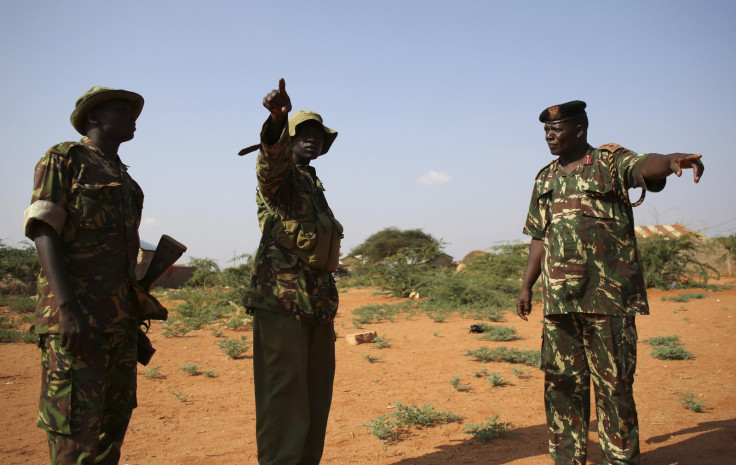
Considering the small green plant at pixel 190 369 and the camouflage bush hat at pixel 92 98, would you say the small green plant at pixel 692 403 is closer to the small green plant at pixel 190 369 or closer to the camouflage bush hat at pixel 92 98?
the camouflage bush hat at pixel 92 98

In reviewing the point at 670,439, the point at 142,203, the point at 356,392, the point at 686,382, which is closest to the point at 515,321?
the point at 686,382

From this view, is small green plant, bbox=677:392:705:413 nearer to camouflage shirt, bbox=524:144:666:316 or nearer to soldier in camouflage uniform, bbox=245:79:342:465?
camouflage shirt, bbox=524:144:666:316

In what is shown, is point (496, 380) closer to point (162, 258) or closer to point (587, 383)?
point (587, 383)

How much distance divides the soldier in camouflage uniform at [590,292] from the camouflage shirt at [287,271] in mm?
1364

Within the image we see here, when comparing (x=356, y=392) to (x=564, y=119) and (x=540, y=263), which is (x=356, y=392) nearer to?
(x=540, y=263)

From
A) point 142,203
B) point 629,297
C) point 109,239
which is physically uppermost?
point 142,203

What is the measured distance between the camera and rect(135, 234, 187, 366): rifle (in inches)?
96.3

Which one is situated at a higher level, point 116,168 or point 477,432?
point 116,168

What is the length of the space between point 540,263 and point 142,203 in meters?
2.37

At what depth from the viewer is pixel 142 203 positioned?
106 inches

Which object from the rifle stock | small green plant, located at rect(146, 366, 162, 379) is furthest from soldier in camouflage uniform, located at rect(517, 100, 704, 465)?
small green plant, located at rect(146, 366, 162, 379)

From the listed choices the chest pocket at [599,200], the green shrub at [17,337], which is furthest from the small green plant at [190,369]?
the chest pocket at [599,200]

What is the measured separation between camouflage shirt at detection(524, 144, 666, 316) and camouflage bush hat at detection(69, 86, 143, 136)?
242cm

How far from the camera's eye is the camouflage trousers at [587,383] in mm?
2779
